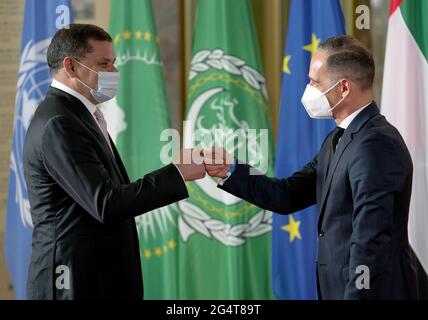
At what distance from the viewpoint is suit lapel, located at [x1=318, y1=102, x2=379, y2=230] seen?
2369 millimetres

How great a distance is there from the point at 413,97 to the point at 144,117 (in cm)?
159

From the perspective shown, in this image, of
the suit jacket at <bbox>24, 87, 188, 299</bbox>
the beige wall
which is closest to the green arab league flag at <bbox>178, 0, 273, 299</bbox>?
the beige wall

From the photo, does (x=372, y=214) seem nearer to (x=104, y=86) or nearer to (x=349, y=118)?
(x=349, y=118)

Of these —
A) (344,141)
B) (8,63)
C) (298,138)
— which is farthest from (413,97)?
(8,63)

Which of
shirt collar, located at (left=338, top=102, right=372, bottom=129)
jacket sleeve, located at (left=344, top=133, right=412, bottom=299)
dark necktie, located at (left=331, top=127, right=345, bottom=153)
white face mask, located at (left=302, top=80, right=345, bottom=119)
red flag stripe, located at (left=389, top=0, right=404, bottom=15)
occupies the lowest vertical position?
jacket sleeve, located at (left=344, top=133, right=412, bottom=299)

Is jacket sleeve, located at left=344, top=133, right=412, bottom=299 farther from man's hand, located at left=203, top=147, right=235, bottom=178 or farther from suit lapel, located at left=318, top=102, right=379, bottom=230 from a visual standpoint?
man's hand, located at left=203, top=147, right=235, bottom=178

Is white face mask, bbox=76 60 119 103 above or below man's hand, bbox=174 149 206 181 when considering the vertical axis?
above

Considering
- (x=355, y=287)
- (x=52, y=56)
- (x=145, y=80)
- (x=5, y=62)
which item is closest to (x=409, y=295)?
(x=355, y=287)

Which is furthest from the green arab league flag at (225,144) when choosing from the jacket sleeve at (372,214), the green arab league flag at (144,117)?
the jacket sleeve at (372,214)

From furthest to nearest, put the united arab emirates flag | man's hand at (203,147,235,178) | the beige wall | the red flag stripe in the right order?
the beige wall
the red flag stripe
the united arab emirates flag
man's hand at (203,147,235,178)

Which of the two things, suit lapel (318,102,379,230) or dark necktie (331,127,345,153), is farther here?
dark necktie (331,127,345,153)

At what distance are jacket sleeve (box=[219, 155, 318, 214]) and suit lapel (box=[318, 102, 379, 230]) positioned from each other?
40 cm

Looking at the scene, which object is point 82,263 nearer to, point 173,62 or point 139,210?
point 139,210
